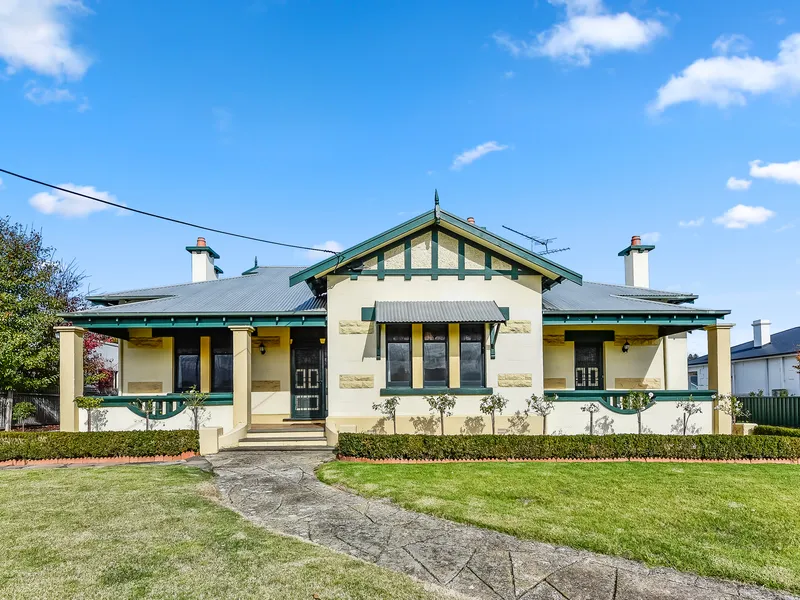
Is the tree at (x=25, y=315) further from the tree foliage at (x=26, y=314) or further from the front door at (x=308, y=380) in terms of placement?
the front door at (x=308, y=380)

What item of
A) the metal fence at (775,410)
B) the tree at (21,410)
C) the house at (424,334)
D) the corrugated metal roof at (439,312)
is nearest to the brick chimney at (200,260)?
the house at (424,334)

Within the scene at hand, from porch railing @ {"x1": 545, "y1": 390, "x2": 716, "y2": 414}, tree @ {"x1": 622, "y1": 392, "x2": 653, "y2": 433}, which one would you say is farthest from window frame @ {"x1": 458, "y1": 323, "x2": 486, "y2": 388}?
tree @ {"x1": 622, "y1": 392, "x2": 653, "y2": 433}

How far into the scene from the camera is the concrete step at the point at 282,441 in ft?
42.3

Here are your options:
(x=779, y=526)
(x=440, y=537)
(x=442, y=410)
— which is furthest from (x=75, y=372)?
(x=779, y=526)

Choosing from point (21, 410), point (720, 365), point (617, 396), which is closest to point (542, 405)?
point (617, 396)

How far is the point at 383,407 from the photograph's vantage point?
12.9 meters

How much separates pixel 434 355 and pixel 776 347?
24.7m

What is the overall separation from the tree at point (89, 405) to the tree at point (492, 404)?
9.52 m

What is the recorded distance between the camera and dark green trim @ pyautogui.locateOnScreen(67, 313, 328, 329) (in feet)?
46.1

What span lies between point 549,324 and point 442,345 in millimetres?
3449

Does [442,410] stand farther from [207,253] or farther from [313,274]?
[207,253]

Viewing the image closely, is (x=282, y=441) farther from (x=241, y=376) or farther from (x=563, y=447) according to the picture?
(x=563, y=447)

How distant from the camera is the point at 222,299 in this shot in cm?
1593

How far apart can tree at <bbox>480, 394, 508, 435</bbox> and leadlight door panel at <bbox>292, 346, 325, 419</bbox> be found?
540 cm
